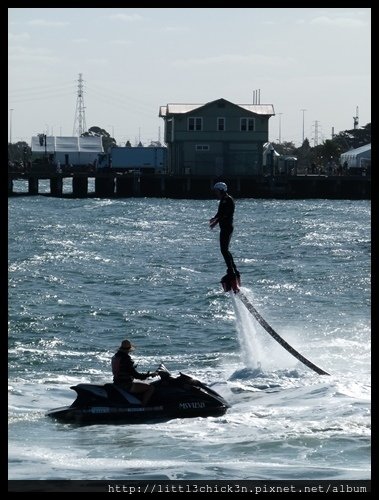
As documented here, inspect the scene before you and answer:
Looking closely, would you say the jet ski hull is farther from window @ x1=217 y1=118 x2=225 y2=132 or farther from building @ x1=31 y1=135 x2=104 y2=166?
building @ x1=31 y1=135 x2=104 y2=166

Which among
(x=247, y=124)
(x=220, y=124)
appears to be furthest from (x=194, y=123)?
(x=247, y=124)

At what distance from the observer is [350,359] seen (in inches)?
1040

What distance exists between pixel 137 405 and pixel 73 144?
113 m

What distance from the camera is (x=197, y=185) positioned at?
99062 mm

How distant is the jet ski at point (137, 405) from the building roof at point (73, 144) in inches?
4302

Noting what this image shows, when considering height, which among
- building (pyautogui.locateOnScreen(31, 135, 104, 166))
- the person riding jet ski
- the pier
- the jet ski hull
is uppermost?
building (pyautogui.locateOnScreen(31, 135, 104, 166))

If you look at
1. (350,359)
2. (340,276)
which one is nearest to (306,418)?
(350,359)

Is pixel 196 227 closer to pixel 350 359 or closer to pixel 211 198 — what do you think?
pixel 211 198

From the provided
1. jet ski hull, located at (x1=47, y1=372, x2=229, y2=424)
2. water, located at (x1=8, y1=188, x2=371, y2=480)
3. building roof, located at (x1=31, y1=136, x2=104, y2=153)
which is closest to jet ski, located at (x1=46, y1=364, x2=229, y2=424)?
jet ski hull, located at (x1=47, y1=372, x2=229, y2=424)

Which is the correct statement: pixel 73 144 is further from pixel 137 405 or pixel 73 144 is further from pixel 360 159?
pixel 137 405

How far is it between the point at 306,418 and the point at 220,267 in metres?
30.2

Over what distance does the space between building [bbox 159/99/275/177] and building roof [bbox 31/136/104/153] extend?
29903 millimetres

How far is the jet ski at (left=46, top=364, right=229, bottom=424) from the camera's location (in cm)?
1984
